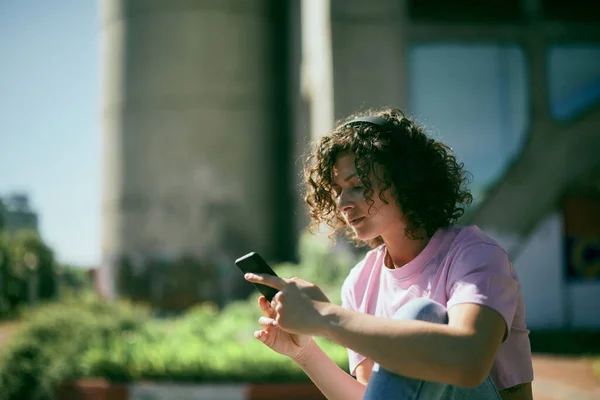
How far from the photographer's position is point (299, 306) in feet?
5.83

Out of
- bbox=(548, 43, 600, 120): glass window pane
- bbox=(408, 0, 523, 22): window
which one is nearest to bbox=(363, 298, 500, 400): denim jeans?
bbox=(408, 0, 523, 22): window

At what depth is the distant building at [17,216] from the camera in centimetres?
1245

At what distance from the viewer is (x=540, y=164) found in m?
9.95

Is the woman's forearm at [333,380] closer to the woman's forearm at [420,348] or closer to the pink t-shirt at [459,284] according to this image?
the pink t-shirt at [459,284]

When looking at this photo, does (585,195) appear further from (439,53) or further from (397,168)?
(397,168)

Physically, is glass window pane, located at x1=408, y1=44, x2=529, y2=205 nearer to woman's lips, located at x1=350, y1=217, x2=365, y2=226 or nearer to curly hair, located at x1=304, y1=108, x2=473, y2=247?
curly hair, located at x1=304, y1=108, x2=473, y2=247

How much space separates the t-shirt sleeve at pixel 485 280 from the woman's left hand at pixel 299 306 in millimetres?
330

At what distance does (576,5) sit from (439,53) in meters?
2.10

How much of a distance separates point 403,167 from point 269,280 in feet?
1.65

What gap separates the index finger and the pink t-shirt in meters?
0.37

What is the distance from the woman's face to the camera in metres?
1.99

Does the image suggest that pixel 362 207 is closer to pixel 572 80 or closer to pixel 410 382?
pixel 410 382

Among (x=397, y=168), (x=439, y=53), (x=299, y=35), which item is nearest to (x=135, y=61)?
(x=299, y=35)

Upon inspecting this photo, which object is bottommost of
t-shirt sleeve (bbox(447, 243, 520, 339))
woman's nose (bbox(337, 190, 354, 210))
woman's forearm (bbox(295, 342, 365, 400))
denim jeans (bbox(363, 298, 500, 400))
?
woman's forearm (bbox(295, 342, 365, 400))
